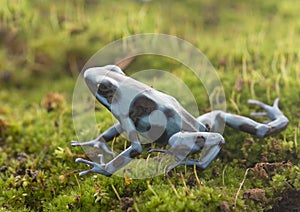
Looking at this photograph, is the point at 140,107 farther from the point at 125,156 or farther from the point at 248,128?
the point at 248,128

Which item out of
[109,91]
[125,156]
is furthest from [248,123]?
[109,91]

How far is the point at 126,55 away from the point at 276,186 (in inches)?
112

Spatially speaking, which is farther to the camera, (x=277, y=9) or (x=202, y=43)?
(x=277, y=9)

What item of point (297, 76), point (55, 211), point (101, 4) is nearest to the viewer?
point (55, 211)

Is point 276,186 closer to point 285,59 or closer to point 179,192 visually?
point 179,192

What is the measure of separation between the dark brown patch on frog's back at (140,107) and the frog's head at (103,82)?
183mm

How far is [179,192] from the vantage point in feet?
10.3

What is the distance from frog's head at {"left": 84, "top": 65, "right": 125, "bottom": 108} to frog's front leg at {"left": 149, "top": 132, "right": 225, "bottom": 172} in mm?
556

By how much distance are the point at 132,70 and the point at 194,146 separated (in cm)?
250

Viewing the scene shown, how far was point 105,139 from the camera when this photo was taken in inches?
150

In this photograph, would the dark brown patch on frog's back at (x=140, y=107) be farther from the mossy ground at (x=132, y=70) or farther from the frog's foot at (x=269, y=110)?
the frog's foot at (x=269, y=110)

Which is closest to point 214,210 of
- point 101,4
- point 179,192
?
point 179,192

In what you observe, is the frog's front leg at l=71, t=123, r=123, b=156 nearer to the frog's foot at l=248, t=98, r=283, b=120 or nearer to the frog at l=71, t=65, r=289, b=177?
the frog at l=71, t=65, r=289, b=177

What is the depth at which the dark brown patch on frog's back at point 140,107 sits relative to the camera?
3326mm
